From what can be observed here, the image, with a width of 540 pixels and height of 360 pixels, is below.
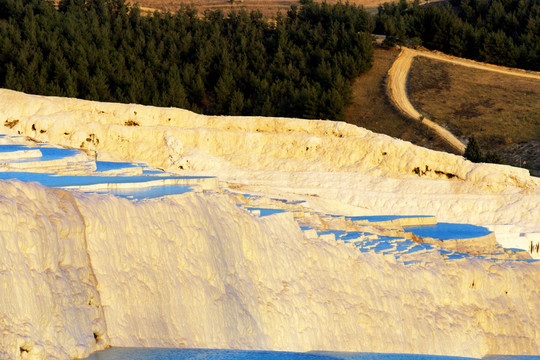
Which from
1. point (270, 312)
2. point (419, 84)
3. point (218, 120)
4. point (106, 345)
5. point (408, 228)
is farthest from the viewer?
point (419, 84)

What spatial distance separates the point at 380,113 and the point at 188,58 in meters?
10.0

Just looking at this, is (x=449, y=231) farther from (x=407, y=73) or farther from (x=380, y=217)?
(x=407, y=73)

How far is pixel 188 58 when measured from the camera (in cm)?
4725

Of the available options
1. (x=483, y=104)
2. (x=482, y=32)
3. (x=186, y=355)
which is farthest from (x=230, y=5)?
(x=186, y=355)

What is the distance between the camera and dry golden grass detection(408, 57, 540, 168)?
3941 centimetres

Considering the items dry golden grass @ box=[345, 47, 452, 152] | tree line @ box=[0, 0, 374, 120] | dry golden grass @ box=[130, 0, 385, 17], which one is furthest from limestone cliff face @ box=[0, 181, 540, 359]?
dry golden grass @ box=[130, 0, 385, 17]

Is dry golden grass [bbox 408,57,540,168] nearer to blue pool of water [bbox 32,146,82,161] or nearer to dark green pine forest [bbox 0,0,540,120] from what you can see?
dark green pine forest [bbox 0,0,540,120]

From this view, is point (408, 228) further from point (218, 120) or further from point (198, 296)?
point (198, 296)

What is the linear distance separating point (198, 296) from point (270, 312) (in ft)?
4.26

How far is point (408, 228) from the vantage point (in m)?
22.1

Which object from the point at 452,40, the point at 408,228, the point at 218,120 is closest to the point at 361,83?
the point at 452,40

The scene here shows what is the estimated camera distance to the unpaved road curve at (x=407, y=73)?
4028cm

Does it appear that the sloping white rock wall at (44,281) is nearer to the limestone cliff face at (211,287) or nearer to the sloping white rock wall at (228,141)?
the limestone cliff face at (211,287)

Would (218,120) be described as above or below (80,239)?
below
